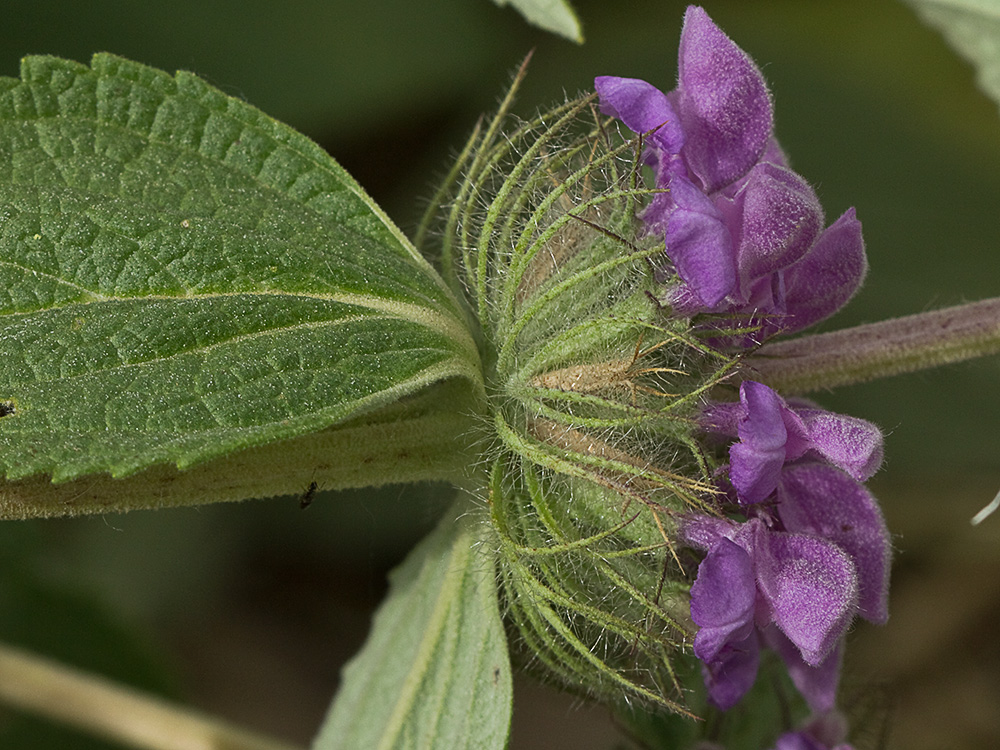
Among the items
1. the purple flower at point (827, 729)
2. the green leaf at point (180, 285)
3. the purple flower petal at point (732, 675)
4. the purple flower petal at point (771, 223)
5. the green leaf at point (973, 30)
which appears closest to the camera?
the green leaf at point (180, 285)

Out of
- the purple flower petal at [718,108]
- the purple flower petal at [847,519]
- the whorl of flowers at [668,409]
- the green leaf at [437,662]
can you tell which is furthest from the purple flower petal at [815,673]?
the purple flower petal at [718,108]

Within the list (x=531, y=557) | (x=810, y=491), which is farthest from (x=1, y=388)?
(x=810, y=491)

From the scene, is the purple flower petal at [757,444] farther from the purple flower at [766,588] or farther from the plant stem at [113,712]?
the plant stem at [113,712]

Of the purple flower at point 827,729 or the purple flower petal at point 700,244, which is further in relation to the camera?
the purple flower at point 827,729

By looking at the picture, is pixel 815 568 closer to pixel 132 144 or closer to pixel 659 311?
pixel 659 311

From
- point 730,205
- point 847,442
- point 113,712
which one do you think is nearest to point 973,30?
→ point 730,205

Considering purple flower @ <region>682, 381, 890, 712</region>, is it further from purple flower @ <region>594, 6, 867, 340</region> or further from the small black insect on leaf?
the small black insect on leaf

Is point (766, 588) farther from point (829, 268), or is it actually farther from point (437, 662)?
point (437, 662)
